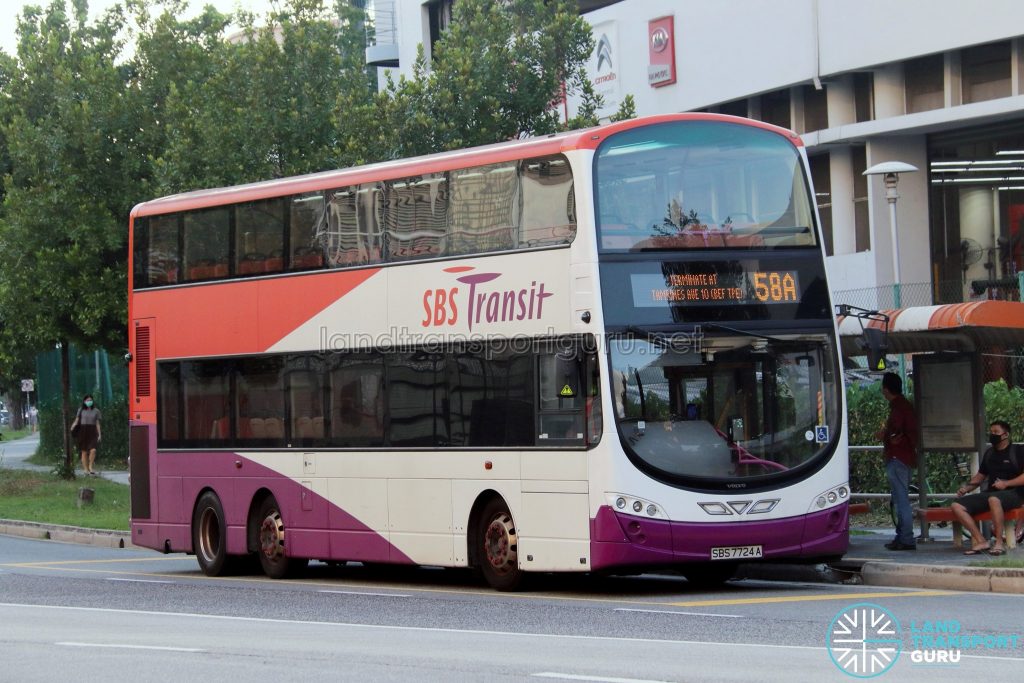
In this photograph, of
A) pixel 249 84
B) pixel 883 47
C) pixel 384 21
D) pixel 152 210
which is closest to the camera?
pixel 152 210

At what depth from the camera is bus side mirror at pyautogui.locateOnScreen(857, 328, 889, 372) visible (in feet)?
54.3

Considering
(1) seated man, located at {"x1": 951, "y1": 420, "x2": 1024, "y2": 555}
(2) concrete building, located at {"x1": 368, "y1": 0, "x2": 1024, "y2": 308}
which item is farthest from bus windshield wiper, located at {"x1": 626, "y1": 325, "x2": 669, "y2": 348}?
(2) concrete building, located at {"x1": 368, "y1": 0, "x2": 1024, "y2": 308}

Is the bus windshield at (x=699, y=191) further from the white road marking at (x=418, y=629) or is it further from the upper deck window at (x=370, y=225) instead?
the white road marking at (x=418, y=629)

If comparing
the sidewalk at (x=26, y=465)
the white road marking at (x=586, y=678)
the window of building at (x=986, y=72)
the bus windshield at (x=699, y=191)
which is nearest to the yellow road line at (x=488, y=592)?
the bus windshield at (x=699, y=191)

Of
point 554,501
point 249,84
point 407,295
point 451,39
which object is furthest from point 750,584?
point 249,84

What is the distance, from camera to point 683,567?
52.8 ft

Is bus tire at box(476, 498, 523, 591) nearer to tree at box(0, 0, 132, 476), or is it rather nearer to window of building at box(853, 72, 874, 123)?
tree at box(0, 0, 132, 476)

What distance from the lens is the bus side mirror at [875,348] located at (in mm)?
16562

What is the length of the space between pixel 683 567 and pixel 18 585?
24.8 feet

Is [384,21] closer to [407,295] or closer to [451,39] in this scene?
[451,39]

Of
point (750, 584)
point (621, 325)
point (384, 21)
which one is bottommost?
point (750, 584)

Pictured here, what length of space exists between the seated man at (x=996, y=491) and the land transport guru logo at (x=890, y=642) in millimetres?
Result: 3912

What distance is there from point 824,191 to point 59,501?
19.1 metres

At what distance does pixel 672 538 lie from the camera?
15219mm
